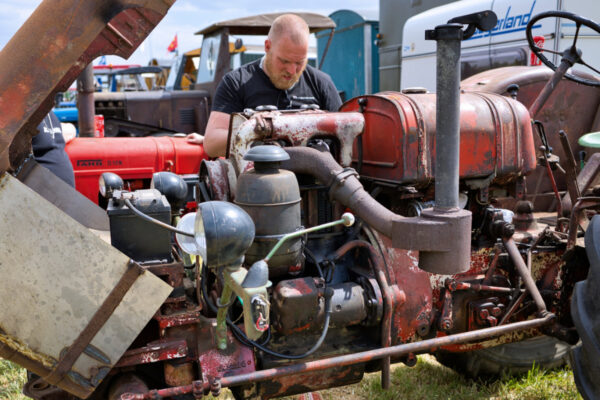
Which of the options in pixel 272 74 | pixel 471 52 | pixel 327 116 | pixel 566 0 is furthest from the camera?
pixel 471 52

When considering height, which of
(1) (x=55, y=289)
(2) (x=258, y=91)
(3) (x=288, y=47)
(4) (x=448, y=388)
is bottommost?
(4) (x=448, y=388)

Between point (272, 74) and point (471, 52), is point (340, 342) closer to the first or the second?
point (272, 74)

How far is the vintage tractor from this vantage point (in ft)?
5.04

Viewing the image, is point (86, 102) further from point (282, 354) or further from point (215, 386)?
point (215, 386)

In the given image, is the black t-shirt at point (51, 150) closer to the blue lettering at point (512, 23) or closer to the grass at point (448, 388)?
the grass at point (448, 388)

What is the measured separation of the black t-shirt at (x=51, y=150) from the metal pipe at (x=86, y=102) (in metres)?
1.93

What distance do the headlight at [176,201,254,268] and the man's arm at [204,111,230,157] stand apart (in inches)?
56.9

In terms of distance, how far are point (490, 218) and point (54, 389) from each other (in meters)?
1.80

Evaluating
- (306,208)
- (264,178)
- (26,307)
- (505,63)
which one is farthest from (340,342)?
(505,63)

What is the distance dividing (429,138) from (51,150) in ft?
7.43

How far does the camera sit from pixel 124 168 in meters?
4.80

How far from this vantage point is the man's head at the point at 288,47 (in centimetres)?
277

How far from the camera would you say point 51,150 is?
3.24 meters

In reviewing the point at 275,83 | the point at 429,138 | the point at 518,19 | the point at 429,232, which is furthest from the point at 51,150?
the point at 518,19
